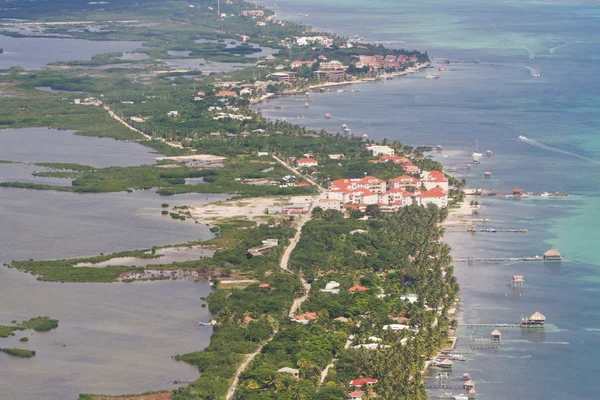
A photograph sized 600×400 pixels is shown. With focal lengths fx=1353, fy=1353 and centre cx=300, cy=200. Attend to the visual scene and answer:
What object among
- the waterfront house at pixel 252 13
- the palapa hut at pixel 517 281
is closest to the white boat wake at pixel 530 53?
the waterfront house at pixel 252 13

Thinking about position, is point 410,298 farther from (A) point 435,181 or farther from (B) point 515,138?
(B) point 515,138

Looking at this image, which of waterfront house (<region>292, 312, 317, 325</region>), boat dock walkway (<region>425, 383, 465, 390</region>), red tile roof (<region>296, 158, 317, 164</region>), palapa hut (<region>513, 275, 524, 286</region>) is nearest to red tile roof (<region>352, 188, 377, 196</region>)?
red tile roof (<region>296, 158, 317, 164</region>)

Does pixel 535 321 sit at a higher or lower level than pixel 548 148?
lower

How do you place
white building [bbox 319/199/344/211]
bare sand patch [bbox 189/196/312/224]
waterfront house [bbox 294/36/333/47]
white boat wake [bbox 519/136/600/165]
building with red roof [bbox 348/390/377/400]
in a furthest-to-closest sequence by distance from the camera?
waterfront house [bbox 294/36/333/47] < white boat wake [bbox 519/136/600/165] < white building [bbox 319/199/344/211] < bare sand patch [bbox 189/196/312/224] < building with red roof [bbox 348/390/377/400]

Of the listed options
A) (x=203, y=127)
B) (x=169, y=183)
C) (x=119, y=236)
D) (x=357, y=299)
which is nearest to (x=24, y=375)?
(x=357, y=299)

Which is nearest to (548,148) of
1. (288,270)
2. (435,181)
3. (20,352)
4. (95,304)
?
(435,181)

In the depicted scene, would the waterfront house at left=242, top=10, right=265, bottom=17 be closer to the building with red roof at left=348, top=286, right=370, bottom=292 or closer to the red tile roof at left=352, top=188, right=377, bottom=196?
the red tile roof at left=352, top=188, right=377, bottom=196

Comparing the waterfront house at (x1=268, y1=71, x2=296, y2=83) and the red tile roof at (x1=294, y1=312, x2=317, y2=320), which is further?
the waterfront house at (x1=268, y1=71, x2=296, y2=83)

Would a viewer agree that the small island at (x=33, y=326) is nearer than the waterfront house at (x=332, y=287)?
Yes

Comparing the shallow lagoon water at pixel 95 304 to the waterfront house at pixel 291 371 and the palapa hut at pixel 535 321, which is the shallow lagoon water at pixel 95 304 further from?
the palapa hut at pixel 535 321
